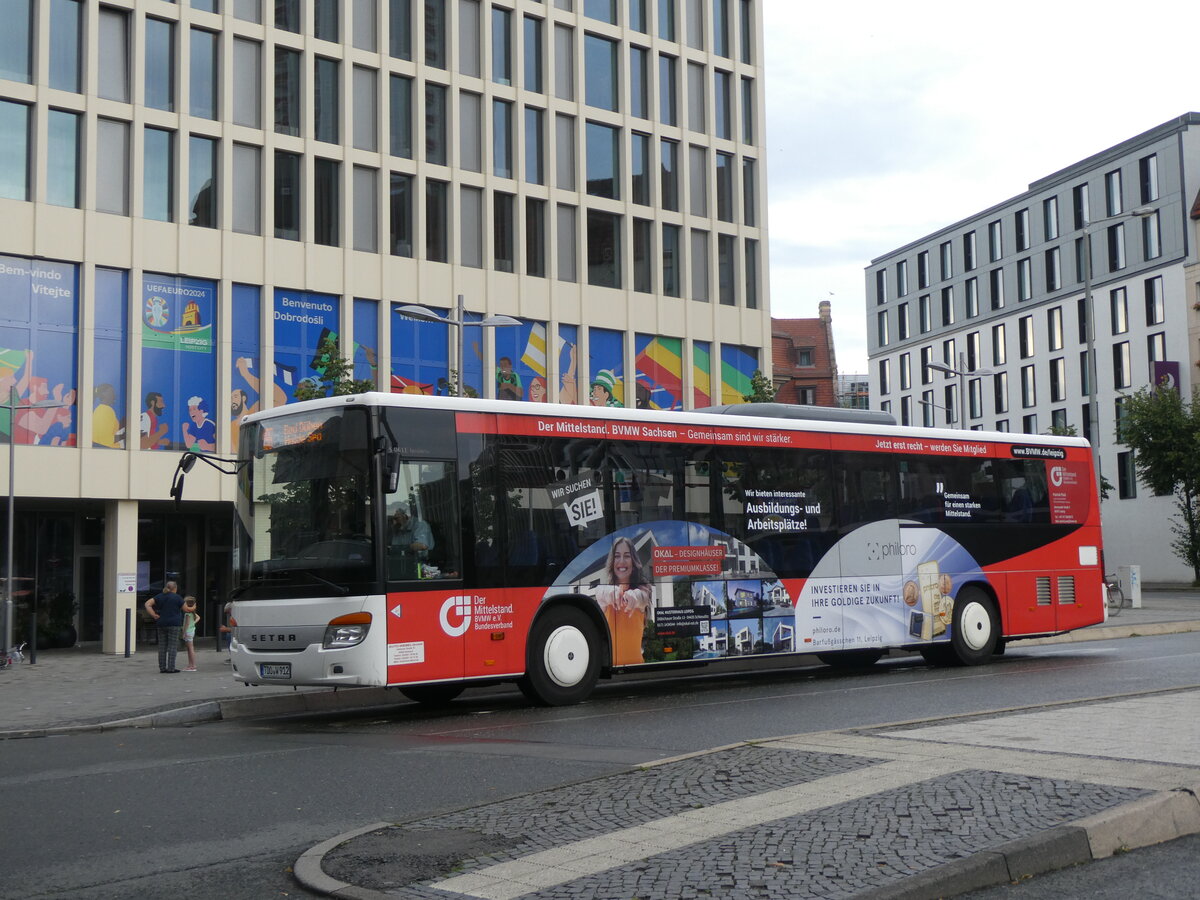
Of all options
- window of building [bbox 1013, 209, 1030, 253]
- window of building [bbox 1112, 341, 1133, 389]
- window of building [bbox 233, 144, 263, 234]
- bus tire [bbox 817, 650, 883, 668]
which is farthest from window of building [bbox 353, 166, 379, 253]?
window of building [bbox 1013, 209, 1030, 253]

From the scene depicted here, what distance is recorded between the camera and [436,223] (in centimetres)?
3956

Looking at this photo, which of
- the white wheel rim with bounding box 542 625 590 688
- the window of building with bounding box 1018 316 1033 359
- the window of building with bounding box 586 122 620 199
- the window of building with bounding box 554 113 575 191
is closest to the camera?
the white wheel rim with bounding box 542 625 590 688

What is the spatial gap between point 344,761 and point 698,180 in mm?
37207

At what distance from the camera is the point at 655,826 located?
22.6ft

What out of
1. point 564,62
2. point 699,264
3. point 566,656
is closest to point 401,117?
point 564,62

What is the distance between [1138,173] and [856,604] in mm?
58555

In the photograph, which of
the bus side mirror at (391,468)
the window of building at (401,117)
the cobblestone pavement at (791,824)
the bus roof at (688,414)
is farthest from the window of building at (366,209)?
the cobblestone pavement at (791,824)

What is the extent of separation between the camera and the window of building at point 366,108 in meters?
38.4

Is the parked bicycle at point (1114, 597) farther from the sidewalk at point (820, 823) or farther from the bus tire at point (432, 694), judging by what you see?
the sidewalk at point (820, 823)

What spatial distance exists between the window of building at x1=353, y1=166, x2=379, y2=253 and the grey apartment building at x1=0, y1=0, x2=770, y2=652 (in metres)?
0.09

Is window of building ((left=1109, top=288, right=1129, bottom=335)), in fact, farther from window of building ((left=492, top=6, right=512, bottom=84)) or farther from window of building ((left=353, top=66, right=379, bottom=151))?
window of building ((left=353, top=66, right=379, bottom=151))

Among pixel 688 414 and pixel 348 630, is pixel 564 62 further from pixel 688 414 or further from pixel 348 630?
pixel 348 630

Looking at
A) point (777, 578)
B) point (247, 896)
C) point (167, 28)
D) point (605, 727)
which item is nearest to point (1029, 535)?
point (777, 578)

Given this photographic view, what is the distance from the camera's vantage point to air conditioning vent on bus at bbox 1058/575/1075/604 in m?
20.6
